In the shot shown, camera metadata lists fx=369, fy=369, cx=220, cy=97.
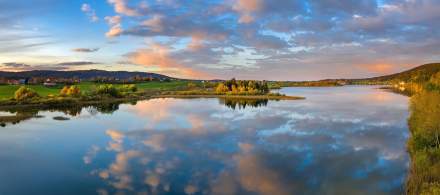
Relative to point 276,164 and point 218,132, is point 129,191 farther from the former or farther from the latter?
point 218,132

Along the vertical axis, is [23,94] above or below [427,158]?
above

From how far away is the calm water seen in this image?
54.9ft

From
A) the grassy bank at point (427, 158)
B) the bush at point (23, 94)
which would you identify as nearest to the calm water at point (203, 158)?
the grassy bank at point (427, 158)

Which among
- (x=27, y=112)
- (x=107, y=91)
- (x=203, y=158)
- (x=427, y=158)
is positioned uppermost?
(x=107, y=91)

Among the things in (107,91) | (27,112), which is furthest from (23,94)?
(107,91)

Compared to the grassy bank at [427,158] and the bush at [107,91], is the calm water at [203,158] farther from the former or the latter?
the bush at [107,91]

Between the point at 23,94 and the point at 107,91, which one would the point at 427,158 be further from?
the point at 107,91

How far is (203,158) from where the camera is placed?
22.4 meters

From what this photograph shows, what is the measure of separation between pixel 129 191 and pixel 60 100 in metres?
50.2

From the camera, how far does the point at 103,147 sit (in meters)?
26.1

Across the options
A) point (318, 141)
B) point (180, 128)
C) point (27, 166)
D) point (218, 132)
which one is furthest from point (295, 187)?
point (180, 128)

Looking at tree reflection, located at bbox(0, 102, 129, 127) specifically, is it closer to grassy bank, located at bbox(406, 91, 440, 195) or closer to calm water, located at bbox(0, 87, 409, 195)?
calm water, located at bbox(0, 87, 409, 195)

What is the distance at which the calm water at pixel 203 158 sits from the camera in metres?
16.7

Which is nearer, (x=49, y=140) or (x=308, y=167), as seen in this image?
(x=308, y=167)
